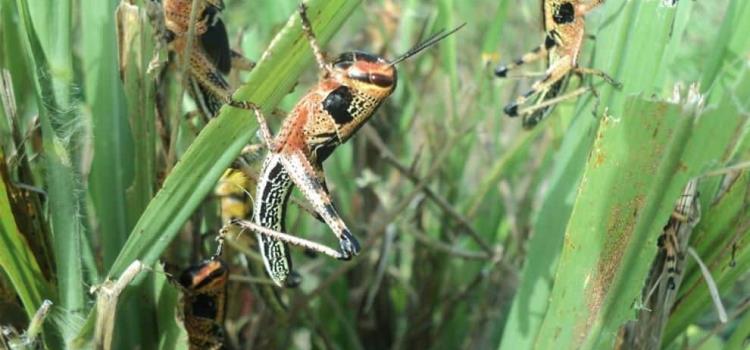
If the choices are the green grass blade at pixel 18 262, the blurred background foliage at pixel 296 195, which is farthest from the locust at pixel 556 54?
the green grass blade at pixel 18 262

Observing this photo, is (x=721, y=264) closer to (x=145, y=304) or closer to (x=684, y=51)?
(x=145, y=304)

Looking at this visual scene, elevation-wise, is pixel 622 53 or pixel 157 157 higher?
pixel 622 53

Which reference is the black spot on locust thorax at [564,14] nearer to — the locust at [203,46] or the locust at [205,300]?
the locust at [203,46]

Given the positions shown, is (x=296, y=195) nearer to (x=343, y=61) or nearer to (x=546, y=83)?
(x=343, y=61)

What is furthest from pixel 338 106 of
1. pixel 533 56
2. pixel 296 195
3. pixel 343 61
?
pixel 533 56

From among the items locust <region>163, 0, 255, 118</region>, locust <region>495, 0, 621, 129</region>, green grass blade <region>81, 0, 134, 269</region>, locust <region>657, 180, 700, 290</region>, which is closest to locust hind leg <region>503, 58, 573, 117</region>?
locust <region>495, 0, 621, 129</region>

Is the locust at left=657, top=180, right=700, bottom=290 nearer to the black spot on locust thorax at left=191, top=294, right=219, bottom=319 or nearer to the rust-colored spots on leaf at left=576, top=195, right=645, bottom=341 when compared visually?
the rust-colored spots on leaf at left=576, top=195, right=645, bottom=341

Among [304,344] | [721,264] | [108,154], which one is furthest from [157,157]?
[721,264]
